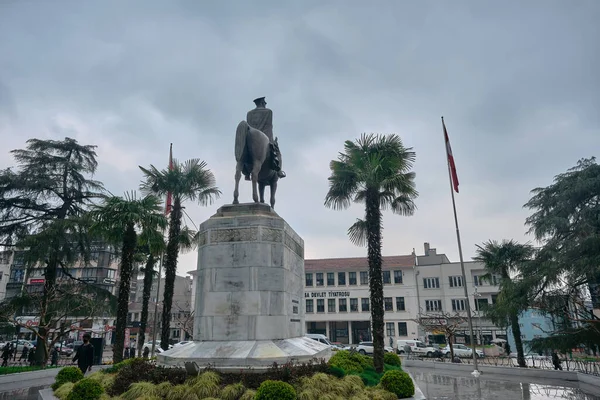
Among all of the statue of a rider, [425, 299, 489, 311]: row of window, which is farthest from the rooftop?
the statue of a rider

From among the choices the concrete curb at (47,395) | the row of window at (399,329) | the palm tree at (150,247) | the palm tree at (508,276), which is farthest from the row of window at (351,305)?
the concrete curb at (47,395)

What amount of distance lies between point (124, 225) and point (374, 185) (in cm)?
1210

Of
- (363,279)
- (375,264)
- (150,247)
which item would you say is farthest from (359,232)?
(363,279)

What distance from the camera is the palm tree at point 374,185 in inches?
686

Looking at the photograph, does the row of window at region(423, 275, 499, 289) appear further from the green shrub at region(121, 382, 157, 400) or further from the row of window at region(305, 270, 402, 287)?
the green shrub at region(121, 382, 157, 400)

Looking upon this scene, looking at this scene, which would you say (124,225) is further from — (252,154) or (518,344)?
(518,344)

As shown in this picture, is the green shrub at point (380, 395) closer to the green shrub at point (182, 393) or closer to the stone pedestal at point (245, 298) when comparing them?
the stone pedestal at point (245, 298)

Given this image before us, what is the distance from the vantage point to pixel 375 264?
1730cm

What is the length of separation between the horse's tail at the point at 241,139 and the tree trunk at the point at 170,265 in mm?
11261

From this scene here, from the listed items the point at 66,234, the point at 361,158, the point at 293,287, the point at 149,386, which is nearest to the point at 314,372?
the point at 293,287

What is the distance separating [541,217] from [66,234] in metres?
31.2

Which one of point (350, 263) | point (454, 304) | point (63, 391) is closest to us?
point (63, 391)

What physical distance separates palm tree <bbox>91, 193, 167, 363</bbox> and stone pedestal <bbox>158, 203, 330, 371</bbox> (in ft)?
27.2

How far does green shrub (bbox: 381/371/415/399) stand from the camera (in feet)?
33.3
